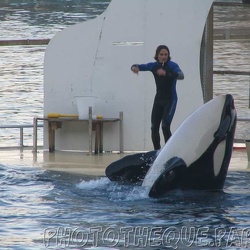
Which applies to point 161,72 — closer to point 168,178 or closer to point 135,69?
point 135,69

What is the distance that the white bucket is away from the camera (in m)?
14.2

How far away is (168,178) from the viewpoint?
35.7ft

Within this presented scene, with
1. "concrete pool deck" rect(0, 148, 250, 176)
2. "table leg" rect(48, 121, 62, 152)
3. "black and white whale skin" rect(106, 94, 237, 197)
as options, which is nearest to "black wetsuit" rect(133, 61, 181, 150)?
"concrete pool deck" rect(0, 148, 250, 176)

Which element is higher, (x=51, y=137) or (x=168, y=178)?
(x=168, y=178)

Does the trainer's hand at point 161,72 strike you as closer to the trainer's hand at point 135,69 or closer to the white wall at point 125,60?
the trainer's hand at point 135,69

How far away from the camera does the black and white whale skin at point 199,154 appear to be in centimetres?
1095

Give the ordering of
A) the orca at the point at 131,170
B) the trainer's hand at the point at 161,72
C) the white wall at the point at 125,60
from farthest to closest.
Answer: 1. the white wall at the point at 125,60
2. the trainer's hand at the point at 161,72
3. the orca at the point at 131,170

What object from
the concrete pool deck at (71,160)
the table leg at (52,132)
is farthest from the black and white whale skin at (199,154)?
the table leg at (52,132)

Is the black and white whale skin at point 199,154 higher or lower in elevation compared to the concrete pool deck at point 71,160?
higher

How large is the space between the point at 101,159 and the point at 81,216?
3692mm

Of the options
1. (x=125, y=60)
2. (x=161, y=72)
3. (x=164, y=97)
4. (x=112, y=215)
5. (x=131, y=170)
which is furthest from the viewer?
(x=125, y=60)

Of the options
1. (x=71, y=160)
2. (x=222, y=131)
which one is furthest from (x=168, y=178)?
(x=71, y=160)

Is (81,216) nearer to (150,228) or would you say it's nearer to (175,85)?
(150,228)

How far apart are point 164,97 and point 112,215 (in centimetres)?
356
